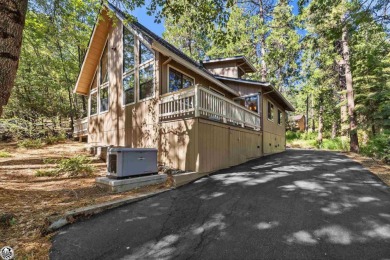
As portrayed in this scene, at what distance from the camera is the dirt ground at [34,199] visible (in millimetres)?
3027

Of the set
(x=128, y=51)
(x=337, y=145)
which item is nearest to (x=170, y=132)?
(x=128, y=51)

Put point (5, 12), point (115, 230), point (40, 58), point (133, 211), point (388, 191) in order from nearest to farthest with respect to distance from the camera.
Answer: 1. point (5, 12)
2. point (115, 230)
3. point (133, 211)
4. point (388, 191)
5. point (40, 58)

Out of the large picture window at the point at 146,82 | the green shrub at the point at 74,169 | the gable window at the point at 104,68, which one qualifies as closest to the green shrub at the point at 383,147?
the large picture window at the point at 146,82

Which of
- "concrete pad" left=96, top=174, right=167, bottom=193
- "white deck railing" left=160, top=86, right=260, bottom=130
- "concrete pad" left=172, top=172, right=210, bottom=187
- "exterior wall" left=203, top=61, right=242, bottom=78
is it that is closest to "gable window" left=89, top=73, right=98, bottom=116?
"white deck railing" left=160, top=86, right=260, bottom=130

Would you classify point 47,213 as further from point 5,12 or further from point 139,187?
point 5,12

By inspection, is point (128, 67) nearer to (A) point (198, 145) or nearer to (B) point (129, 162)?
(A) point (198, 145)

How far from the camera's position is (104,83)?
12.7 meters

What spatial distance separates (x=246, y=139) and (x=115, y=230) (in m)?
7.58

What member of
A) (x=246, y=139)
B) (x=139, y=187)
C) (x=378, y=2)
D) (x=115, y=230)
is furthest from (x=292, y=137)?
(x=115, y=230)

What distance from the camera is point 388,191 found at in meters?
4.87

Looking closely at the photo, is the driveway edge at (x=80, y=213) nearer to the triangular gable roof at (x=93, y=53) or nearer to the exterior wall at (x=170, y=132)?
the exterior wall at (x=170, y=132)

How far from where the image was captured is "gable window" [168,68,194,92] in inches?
365

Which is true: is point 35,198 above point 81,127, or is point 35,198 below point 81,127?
below

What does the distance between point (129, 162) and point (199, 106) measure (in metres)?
2.67
